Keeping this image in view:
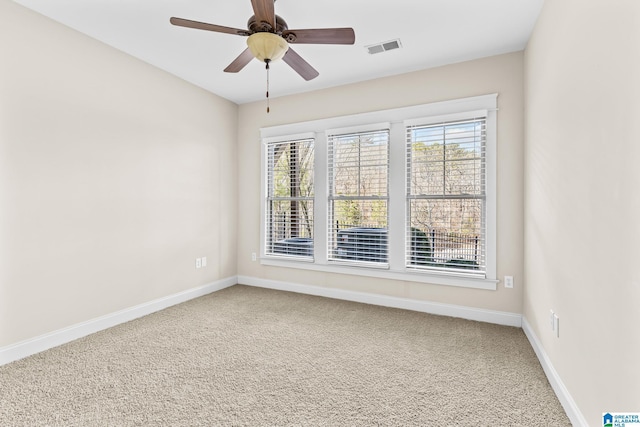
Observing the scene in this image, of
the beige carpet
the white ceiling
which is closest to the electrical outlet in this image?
the beige carpet

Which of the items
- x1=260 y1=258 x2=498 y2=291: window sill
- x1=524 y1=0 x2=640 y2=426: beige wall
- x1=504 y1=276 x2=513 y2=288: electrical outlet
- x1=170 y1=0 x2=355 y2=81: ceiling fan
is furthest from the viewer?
x1=260 y1=258 x2=498 y2=291: window sill

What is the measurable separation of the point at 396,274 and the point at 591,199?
2297 mm

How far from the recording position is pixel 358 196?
3891 mm

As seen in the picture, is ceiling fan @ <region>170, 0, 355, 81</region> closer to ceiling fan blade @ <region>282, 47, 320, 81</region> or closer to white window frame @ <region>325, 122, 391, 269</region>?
ceiling fan blade @ <region>282, 47, 320, 81</region>

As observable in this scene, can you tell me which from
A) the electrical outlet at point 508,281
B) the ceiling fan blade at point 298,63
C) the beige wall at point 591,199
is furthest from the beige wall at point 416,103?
the ceiling fan blade at point 298,63

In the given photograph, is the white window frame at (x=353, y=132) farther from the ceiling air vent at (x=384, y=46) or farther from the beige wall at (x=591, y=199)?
the beige wall at (x=591, y=199)

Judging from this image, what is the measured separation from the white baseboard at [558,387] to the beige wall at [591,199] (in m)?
A: 0.04

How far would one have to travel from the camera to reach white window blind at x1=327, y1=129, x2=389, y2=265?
3.74 metres

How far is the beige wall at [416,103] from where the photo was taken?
3.07 metres

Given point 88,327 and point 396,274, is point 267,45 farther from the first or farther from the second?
point 88,327

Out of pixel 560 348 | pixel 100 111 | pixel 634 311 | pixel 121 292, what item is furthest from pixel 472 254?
pixel 100 111

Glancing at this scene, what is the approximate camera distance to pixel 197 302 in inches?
151

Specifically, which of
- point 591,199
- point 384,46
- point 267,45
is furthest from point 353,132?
point 591,199

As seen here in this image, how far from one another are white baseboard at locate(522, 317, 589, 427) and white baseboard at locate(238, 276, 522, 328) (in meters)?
0.43
